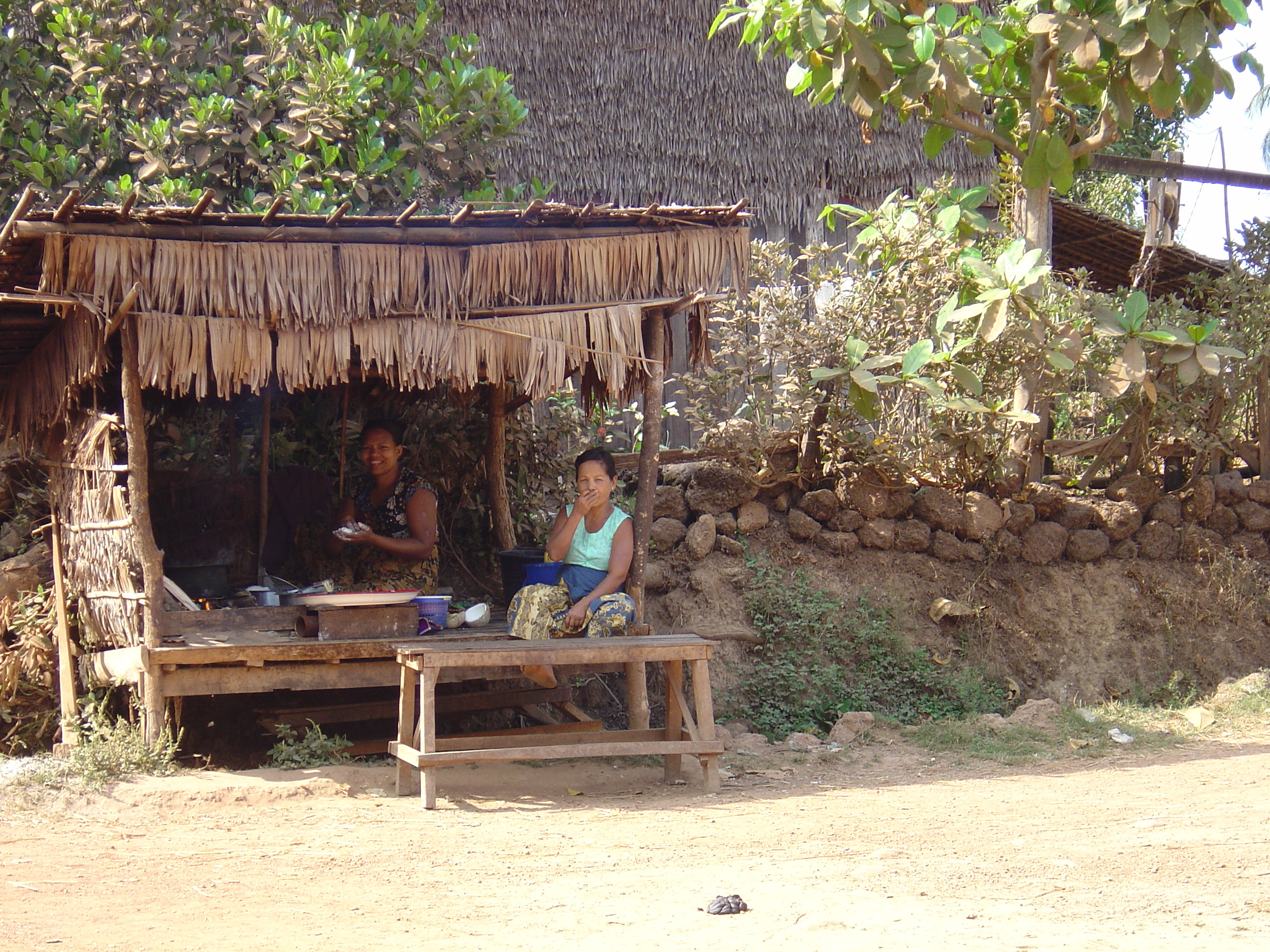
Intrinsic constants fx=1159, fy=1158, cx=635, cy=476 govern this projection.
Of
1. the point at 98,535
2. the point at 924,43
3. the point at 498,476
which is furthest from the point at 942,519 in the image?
the point at 98,535

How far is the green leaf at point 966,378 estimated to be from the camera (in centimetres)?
617

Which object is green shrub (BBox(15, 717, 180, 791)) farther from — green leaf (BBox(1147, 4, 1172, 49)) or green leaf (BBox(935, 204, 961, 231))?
green leaf (BBox(1147, 4, 1172, 49))

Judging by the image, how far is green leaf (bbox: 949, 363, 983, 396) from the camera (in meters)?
6.17

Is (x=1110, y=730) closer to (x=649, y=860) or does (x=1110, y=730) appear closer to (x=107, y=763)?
(x=649, y=860)

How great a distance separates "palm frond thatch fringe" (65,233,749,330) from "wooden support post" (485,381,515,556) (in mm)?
1988

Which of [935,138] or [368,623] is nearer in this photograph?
[368,623]

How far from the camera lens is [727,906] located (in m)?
3.26

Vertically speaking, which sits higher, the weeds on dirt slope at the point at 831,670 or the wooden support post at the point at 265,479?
the wooden support post at the point at 265,479

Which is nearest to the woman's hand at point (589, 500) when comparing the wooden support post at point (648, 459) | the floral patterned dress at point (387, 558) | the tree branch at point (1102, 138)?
the wooden support post at point (648, 459)

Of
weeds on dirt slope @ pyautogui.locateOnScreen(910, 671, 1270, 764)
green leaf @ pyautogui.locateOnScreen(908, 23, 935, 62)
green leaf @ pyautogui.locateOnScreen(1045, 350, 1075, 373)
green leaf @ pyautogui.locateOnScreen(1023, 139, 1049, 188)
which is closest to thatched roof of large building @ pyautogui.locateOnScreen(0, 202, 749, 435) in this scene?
green leaf @ pyautogui.locateOnScreen(908, 23, 935, 62)

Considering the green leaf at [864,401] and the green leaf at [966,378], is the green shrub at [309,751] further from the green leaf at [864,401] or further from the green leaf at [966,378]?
the green leaf at [966,378]

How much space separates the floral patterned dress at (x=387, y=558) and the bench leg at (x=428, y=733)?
3.72ft

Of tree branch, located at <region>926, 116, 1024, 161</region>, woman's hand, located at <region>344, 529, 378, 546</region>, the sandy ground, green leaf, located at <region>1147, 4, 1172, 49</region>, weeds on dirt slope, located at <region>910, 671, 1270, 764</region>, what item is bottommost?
weeds on dirt slope, located at <region>910, 671, 1270, 764</region>

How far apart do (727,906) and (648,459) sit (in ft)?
9.41
